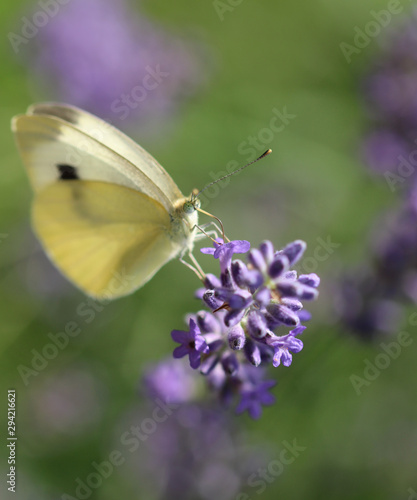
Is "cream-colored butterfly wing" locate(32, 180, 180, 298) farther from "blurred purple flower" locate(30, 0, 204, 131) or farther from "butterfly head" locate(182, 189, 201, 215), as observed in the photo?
"blurred purple flower" locate(30, 0, 204, 131)

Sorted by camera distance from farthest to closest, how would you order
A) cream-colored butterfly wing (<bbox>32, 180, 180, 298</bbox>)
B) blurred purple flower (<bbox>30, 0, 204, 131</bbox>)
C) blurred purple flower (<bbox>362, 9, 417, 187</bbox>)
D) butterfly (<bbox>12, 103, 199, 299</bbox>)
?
blurred purple flower (<bbox>30, 0, 204, 131</bbox>)
blurred purple flower (<bbox>362, 9, 417, 187</bbox>)
cream-colored butterfly wing (<bbox>32, 180, 180, 298</bbox>)
butterfly (<bbox>12, 103, 199, 299</bbox>)

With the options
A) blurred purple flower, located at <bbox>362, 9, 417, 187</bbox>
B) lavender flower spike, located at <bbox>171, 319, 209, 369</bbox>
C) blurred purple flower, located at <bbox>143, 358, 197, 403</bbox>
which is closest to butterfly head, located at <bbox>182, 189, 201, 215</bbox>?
lavender flower spike, located at <bbox>171, 319, 209, 369</bbox>

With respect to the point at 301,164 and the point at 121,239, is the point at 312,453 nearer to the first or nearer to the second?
the point at 121,239

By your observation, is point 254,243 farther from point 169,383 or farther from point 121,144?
point 121,144

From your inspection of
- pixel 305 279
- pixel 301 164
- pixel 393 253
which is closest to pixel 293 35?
pixel 301 164

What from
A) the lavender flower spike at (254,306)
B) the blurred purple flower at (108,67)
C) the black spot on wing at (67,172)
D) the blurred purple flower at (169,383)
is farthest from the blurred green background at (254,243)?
the black spot on wing at (67,172)
